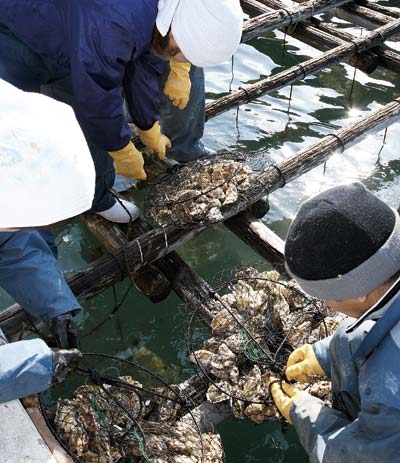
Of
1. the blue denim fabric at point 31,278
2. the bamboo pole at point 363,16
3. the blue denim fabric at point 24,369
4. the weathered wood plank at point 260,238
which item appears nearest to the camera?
the blue denim fabric at point 24,369

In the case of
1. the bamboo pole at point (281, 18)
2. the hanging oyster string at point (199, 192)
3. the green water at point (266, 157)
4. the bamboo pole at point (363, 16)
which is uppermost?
the bamboo pole at point (281, 18)

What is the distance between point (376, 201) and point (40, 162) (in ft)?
4.98

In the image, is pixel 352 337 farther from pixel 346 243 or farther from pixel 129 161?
pixel 129 161

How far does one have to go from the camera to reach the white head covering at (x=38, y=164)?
2.51m

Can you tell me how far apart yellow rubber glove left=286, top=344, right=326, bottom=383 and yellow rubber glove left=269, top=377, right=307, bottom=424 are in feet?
0.26

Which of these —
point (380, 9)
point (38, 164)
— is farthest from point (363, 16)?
point (38, 164)

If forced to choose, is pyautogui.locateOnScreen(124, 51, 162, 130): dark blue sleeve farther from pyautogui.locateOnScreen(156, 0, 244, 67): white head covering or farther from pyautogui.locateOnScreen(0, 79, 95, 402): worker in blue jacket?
pyautogui.locateOnScreen(0, 79, 95, 402): worker in blue jacket

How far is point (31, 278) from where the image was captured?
3.67 m

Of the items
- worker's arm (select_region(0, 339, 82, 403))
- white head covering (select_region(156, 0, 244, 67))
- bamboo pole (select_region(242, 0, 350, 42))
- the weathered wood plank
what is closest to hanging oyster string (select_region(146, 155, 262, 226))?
the weathered wood plank

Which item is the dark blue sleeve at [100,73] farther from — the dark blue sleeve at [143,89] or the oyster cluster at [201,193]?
the oyster cluster at [201,193]

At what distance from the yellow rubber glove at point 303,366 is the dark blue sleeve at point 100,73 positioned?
2224 millimetres

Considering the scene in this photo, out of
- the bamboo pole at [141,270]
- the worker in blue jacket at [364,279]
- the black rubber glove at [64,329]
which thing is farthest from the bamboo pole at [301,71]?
the worker in blue jacket at [364,279]

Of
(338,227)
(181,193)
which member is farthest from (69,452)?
(181,193)

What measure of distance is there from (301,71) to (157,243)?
329 centimetres
